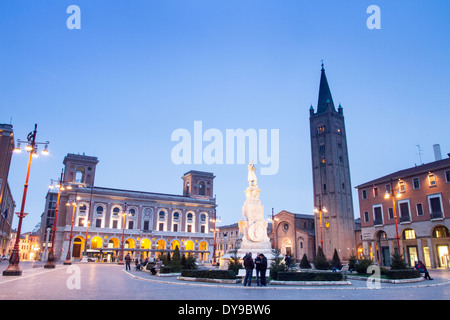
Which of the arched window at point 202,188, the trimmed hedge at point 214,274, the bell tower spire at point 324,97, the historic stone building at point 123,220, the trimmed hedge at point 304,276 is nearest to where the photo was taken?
the trimmed hedge at point 304,276

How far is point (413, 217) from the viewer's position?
4222 cm

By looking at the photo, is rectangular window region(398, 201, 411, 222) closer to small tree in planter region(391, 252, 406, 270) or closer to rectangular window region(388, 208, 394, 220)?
rectangular window region(388, 208, 394, 220)

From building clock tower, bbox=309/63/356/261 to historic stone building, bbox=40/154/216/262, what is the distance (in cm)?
2840

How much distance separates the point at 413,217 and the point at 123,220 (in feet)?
183

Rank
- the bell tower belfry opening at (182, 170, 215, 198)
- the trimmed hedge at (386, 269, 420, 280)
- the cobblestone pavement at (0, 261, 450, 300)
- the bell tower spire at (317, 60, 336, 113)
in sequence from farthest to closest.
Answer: the bell tower belfry opening at (182, 170, 215, 198) → the bell tower spire at (317, 60, 336, 113) → the trimmed hedge at (386, 269, 420, 280) → the cobblestone pavement at (0, 261, 450, 300)

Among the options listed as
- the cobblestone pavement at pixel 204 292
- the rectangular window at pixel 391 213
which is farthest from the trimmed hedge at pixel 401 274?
the rectangular window at pixel 391 213

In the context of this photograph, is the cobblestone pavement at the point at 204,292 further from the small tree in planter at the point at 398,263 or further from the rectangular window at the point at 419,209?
the rectangular window at the point at 419,209

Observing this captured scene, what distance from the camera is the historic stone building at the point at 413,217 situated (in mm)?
39031

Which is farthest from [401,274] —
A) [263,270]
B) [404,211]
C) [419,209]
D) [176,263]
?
[404,211]

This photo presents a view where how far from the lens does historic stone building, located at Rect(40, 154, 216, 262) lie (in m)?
71.1

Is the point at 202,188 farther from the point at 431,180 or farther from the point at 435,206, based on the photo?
the point at 435,206

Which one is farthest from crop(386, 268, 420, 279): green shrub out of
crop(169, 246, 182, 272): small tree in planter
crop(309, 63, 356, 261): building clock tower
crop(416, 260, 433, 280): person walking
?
crop(309, 63, 356, 261): building clock tower

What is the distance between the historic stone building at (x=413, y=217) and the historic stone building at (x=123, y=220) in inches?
1566
